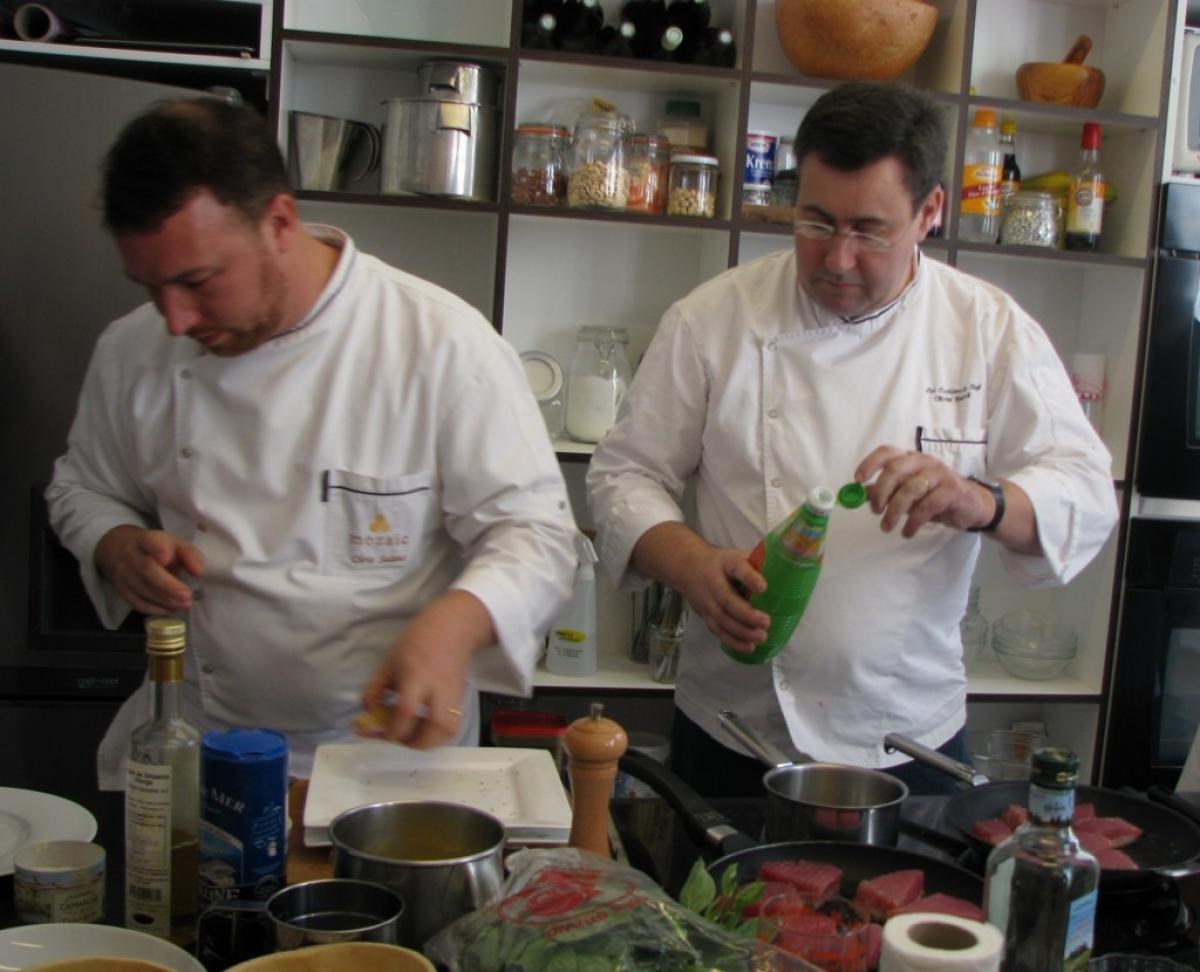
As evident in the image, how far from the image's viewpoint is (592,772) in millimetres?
1009

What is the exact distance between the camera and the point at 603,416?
2.63m

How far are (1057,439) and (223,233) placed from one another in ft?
3.52

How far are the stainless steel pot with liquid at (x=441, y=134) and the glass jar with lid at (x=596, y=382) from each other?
1.32ft

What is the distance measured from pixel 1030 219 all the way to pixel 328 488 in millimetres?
1828

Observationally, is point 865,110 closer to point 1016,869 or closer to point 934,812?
point 934,812

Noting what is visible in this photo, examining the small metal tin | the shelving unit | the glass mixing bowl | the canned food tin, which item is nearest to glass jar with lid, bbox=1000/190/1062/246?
the shelving unit

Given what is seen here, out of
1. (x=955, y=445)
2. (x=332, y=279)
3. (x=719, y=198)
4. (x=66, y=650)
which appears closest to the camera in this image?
(x=332, y=279)

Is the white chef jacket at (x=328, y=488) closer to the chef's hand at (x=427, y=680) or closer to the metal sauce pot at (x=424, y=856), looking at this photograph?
the chef's hand at (x=427, y=680)

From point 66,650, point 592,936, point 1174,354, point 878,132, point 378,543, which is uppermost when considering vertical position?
point 878,132

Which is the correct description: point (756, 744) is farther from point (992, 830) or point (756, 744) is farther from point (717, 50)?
point (717, 50)

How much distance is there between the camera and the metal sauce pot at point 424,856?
855mm

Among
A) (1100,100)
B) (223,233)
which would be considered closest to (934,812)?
(223,233)

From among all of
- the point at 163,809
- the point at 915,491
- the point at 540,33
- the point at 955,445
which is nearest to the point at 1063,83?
the point at 540,33

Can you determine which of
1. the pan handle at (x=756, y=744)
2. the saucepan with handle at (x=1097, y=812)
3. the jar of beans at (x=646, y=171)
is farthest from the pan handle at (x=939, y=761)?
the jar of beans at (x=646, y=171)
